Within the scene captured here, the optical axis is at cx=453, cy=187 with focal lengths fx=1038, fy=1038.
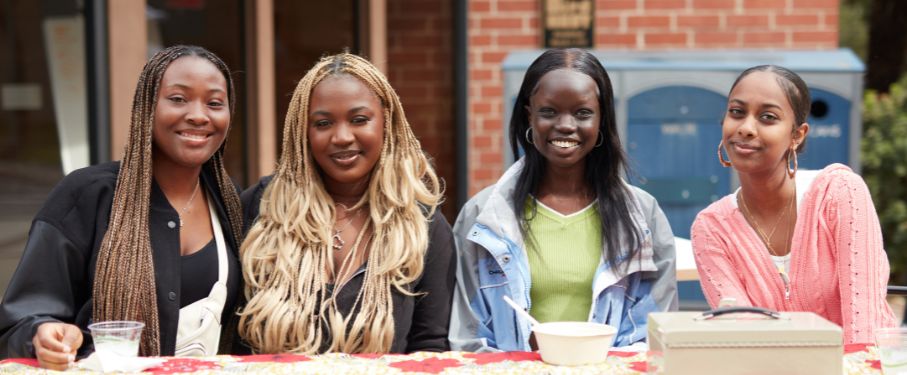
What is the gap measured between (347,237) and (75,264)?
0.70m

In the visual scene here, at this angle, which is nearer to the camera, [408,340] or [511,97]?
[408,340]

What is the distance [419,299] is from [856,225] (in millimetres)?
1139

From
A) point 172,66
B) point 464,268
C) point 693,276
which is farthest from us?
point 693,276

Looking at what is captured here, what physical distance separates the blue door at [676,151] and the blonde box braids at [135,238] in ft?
9.02

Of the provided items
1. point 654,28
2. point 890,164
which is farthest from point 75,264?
point 890,164

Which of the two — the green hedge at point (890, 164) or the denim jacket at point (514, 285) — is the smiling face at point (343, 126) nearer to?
the denim jacket at point (514, 285)

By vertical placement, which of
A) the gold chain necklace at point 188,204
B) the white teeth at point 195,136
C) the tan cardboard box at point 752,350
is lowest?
the tan cardboard box at point 752,350

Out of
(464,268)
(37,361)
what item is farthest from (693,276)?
(37,361)

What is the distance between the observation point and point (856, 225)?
8.38 ft

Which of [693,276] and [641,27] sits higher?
[641,27]

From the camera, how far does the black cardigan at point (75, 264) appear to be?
251cm

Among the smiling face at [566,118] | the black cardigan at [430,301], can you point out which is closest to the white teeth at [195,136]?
the black cardigan at [430,301]

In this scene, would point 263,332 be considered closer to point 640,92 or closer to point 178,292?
point 178,292

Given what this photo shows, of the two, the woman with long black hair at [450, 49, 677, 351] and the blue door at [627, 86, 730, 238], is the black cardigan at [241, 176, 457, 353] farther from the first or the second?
the blue door at [627, 86, 730, 238]
